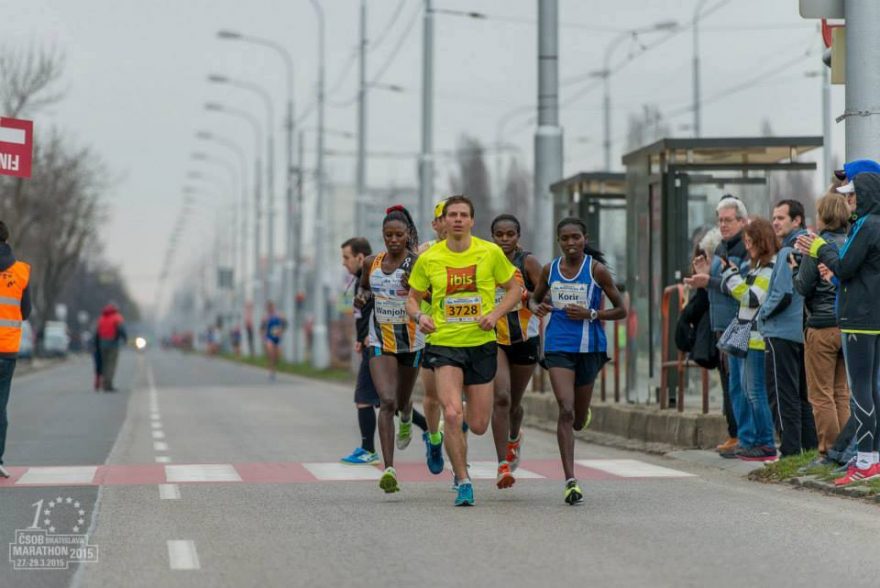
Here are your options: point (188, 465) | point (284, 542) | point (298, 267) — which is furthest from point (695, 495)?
point (298, 267)

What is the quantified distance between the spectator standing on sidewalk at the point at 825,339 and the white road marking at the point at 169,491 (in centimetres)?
447

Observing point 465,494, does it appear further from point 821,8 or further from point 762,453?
point 821,8

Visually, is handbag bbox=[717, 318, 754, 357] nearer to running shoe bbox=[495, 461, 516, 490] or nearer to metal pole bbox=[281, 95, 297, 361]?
running shoe bbox=[495, 461, 516, 490]

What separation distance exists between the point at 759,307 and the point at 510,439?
237 cm

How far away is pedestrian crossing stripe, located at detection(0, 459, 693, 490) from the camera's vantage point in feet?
44.3

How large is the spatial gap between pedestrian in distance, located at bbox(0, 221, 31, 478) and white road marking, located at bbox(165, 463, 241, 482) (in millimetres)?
1304

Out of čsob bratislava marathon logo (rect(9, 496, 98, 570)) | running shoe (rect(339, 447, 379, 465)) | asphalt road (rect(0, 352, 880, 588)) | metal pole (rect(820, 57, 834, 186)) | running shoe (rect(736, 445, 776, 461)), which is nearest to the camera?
asphalt road (rect(0, 352, 880, 588))

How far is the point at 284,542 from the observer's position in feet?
30.8

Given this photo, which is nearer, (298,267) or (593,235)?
(593,235)

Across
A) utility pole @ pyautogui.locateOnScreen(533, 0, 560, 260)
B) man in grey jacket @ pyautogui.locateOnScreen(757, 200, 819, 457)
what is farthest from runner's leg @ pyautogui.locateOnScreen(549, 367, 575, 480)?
utility pole @ pyautogui.locateOnScreen(533, 0, 560, 260)

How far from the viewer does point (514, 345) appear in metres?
12.5

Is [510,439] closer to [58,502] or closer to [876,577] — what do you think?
[58,502]

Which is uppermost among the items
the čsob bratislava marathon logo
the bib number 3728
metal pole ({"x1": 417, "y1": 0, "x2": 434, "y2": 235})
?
metal pole ({"x1": 417, "y1": 0, "x2": 434, "y2": 235})

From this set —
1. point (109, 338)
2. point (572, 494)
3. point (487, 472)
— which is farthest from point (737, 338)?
point (109, 338)
